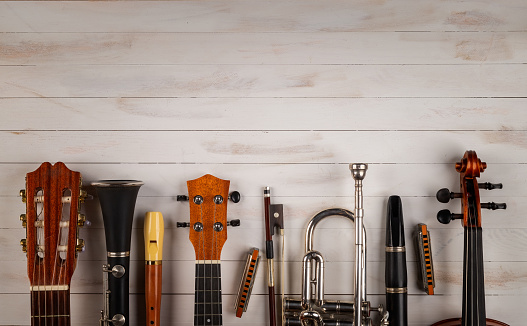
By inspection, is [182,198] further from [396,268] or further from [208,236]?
[396,268]

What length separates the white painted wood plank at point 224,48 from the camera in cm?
224

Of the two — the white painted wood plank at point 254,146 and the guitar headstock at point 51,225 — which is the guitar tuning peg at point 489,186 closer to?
the white painted wood plank at point 254,146

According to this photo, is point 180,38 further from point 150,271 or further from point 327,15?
point 150,271

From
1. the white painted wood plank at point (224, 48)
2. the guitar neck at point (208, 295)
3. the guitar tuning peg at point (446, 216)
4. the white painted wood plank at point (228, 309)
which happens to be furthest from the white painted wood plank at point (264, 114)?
the white painted wood plank at point (228, 309)

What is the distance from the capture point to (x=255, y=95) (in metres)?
2.25

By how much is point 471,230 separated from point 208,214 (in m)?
1.04

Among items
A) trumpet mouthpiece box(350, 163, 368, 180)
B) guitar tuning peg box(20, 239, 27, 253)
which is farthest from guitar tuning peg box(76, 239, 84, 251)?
trumpet mouthpiece box(350, 163, 368, 180)

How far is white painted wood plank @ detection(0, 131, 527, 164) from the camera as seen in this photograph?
7.32ft

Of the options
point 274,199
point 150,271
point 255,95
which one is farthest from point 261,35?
point 150,271

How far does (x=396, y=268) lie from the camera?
212 cm

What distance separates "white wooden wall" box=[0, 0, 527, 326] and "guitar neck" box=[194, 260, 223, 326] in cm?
13

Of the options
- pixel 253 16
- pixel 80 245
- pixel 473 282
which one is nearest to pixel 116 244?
pixel 80 245

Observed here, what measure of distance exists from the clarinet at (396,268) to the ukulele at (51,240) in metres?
1.25

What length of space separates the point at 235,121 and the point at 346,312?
0.91m
